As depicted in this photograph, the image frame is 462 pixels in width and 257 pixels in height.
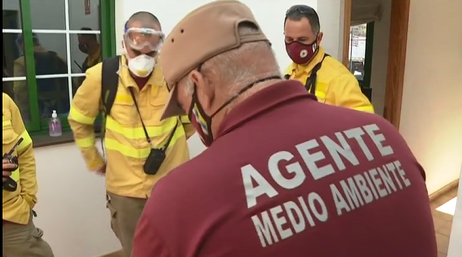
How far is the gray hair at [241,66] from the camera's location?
83 cm

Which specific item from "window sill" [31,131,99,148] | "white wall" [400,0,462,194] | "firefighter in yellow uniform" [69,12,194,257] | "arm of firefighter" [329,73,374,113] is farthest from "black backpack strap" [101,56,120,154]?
"white wall" [400,0,462,194]

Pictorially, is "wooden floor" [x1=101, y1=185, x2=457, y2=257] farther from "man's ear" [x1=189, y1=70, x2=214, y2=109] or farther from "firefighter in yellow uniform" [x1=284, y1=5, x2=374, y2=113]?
"man's ear" [x1=189, y1=70, x2=214, y2=109]

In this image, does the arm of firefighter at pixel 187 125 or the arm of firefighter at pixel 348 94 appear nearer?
the arm of firefighter at pixel 348 94

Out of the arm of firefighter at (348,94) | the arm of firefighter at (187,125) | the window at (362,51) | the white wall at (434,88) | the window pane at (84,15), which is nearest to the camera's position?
the arm of firefighter at (348,94)

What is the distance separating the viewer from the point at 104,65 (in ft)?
6.89

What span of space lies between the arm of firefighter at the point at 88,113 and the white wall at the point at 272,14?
0.70 meters

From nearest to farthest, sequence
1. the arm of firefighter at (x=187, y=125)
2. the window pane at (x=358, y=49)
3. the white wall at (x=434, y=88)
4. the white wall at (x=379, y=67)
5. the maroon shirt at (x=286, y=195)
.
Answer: the maroon shirt at (x=286, y=195), the arm of firefighter at (x=187, y=125), the white wall at (x=434, y=88), the white wall at (x=379, y=67), the window pane at (x=358, y=49)

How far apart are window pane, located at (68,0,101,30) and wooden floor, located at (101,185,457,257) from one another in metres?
1.39

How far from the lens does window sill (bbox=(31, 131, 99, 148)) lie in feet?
8.16

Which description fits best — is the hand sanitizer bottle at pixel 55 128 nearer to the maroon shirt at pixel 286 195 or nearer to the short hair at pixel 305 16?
the short hair at pixel 305 16

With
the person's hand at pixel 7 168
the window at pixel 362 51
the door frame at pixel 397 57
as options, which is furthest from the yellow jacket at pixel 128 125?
the window at pixel 362 51

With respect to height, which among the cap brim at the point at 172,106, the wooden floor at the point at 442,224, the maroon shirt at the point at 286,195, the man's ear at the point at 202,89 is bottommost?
the wooden floor at the point at 442,224

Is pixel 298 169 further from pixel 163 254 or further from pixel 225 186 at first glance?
pixel 163 254

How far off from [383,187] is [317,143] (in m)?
0.14
